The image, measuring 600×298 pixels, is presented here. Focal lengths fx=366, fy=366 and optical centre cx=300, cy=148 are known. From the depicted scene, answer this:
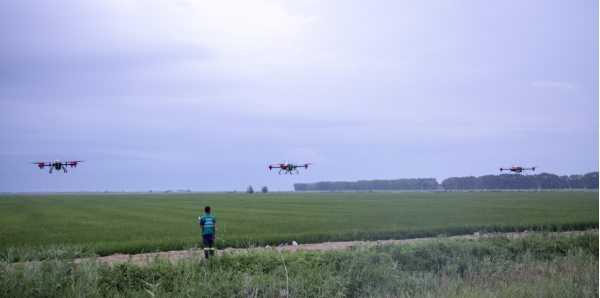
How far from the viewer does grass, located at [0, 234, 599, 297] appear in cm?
938

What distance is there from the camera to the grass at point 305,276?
30.8 feet

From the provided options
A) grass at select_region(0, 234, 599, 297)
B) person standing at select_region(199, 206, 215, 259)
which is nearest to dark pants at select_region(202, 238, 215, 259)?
person standing at select_region(199, 206, 215, 259)

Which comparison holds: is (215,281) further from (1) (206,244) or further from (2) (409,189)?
(2) (409,189)

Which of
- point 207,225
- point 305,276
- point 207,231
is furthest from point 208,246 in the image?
point 305,276

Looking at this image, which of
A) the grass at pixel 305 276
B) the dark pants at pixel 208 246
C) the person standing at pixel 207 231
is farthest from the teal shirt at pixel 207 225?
the grass at pixel 305 276

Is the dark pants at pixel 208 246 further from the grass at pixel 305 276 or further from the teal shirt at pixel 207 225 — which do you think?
the grass at pixel 305 276

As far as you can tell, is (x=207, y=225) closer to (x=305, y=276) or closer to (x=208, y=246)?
(x=208, y=246)

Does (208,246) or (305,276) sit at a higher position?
(208,246)

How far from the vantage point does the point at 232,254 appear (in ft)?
41.1

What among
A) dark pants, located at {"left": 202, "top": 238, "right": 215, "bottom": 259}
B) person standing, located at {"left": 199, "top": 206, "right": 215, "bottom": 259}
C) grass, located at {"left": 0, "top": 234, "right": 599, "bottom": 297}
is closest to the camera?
grass, located at {"left": 0, "top": 234, "right": 599, "bottom": 297}

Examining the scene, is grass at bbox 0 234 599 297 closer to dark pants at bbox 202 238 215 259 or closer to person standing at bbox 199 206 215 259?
dark pants at bbox 202 238 215 259

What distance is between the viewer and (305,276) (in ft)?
37.0

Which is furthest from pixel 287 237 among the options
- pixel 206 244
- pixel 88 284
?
pixel 88 284

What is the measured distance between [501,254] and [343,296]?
702 centimetres
